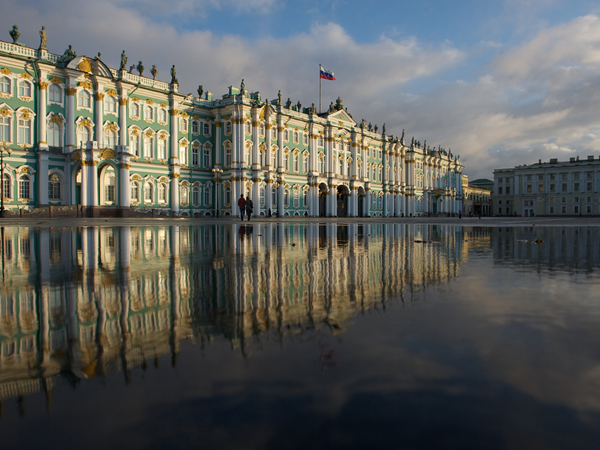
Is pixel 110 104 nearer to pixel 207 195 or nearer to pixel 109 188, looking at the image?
pixel 109 188

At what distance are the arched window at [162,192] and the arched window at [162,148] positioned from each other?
3.06 meters

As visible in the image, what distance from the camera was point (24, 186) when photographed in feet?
114

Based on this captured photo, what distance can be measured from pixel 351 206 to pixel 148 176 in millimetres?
32361

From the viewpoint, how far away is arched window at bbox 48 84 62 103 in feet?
118

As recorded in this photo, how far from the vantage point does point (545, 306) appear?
3.58 metres

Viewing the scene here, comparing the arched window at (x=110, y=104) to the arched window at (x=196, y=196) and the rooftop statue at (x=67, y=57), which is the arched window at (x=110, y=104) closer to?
Answer: the rooftop statue at (x=67, y=57)

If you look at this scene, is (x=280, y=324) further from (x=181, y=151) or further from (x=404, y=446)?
(x=181, y=151)

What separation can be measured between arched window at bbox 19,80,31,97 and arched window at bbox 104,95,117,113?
242 inches

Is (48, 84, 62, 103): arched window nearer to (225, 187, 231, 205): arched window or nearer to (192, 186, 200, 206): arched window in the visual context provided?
(192, 186, 200, 206): arched window

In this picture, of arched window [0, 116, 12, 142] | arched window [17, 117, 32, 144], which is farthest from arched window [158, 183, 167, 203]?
arched window [0, 116, 12, 142]

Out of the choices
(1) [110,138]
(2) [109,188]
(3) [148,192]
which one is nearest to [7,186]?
(2) [109,188]

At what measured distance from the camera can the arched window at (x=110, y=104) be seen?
1549 inches

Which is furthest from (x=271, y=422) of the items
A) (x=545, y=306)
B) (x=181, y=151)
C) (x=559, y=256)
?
(x=181, y=151)

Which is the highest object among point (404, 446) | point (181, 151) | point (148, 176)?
point (181, 151)
